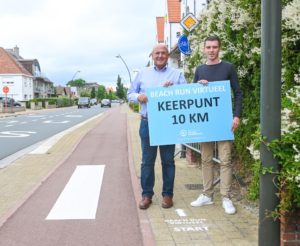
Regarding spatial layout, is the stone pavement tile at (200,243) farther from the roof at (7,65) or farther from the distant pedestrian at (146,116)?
the roof at (7,65)

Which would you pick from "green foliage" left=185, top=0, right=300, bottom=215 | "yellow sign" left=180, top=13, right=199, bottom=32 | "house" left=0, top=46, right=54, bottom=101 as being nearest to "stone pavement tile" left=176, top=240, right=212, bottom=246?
"green foliage" left=185, top=0, right=300, bottom=215

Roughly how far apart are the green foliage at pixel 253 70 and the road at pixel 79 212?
1.65 m

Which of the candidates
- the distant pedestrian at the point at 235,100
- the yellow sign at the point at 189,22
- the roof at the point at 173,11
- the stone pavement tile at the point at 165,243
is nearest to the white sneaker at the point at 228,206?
the distant pedestrian at the point at 235,100

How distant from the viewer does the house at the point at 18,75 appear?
83.5m

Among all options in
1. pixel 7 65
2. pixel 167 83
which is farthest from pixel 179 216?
pixel 7 65

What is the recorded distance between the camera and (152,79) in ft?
19.8

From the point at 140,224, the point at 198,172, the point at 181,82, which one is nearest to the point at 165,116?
the point at 181,82

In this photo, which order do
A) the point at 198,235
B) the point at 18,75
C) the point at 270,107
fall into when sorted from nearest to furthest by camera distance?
the point at 270,107 → the point at 198,235 → the point at 18,75

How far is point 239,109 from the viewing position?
570 cm

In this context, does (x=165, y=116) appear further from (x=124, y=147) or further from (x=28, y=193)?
(x=124, y=147)

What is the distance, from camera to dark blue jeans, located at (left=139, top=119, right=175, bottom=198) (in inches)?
241

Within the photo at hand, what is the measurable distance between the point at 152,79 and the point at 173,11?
42.4m

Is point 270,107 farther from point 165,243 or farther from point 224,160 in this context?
point 224,160

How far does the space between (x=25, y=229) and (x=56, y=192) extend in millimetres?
2074
